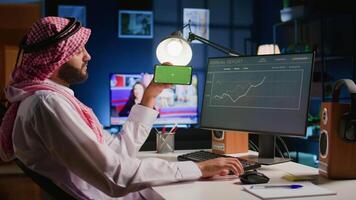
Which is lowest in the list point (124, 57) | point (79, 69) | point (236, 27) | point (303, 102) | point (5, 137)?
point (5, 137)

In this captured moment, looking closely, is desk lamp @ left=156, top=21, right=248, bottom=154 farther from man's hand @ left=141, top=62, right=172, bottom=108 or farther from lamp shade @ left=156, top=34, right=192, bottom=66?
man's hand @ left=141, top=62, right=172, bottom=108

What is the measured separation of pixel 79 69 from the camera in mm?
1622

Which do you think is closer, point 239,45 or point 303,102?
point 303,102

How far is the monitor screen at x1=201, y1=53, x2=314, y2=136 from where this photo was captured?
5.47ft

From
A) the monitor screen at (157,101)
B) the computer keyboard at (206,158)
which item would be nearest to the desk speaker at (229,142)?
the computer keyboard at (206,158)

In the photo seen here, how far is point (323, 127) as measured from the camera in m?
1.57

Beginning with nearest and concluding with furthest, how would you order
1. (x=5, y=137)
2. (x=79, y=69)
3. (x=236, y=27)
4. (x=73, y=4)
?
(x=5, y=137) → (x=79, y=69) → (x=73, y=4) → (x=236, y=27)

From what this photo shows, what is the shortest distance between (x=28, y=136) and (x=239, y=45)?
16.5 feet

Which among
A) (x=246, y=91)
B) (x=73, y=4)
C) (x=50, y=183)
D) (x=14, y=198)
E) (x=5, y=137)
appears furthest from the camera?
(x=73, y=4)

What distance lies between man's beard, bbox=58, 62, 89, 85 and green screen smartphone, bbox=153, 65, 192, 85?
0.33 metres

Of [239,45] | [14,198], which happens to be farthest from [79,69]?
[239,45]

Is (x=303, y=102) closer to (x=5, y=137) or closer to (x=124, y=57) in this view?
(x=5, y=137)

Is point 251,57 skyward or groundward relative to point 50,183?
skyward

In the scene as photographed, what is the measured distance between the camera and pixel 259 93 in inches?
71.6
